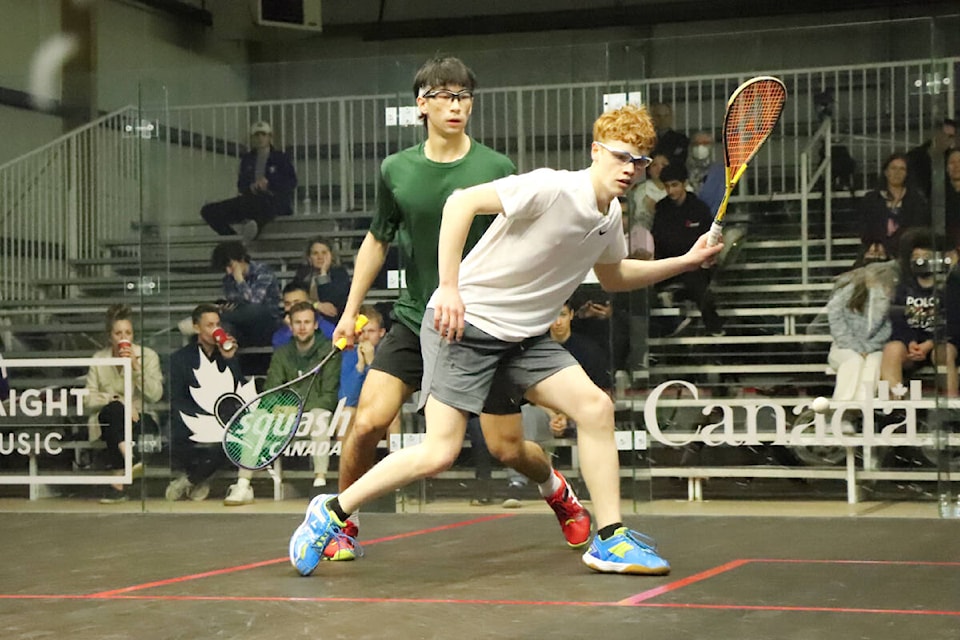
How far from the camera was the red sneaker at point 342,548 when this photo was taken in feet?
13.6

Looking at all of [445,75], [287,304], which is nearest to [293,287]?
[287,304]

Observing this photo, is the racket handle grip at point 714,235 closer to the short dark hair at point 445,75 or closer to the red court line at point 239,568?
the short dark hair at point 445,75

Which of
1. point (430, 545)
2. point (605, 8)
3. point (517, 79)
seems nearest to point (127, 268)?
point (517, 79)

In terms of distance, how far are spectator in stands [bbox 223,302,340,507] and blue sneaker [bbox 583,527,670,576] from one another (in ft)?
9.13

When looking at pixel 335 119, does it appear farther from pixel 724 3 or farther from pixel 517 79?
pixel 724 3

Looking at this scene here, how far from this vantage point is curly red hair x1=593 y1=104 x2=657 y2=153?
11.8 ft

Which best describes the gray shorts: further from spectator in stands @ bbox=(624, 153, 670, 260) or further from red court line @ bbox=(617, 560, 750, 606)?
spectator in stands @ bbox=(624, 153, 670, 260)

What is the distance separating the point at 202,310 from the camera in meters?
6.58

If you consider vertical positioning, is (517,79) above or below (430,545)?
above

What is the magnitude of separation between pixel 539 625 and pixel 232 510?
3.56 metres

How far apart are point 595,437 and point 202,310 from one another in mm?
3186

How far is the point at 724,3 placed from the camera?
10859 mm

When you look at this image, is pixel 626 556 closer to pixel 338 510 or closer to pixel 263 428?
pixel 338 510

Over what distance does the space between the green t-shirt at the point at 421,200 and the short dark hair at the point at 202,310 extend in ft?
7.92
